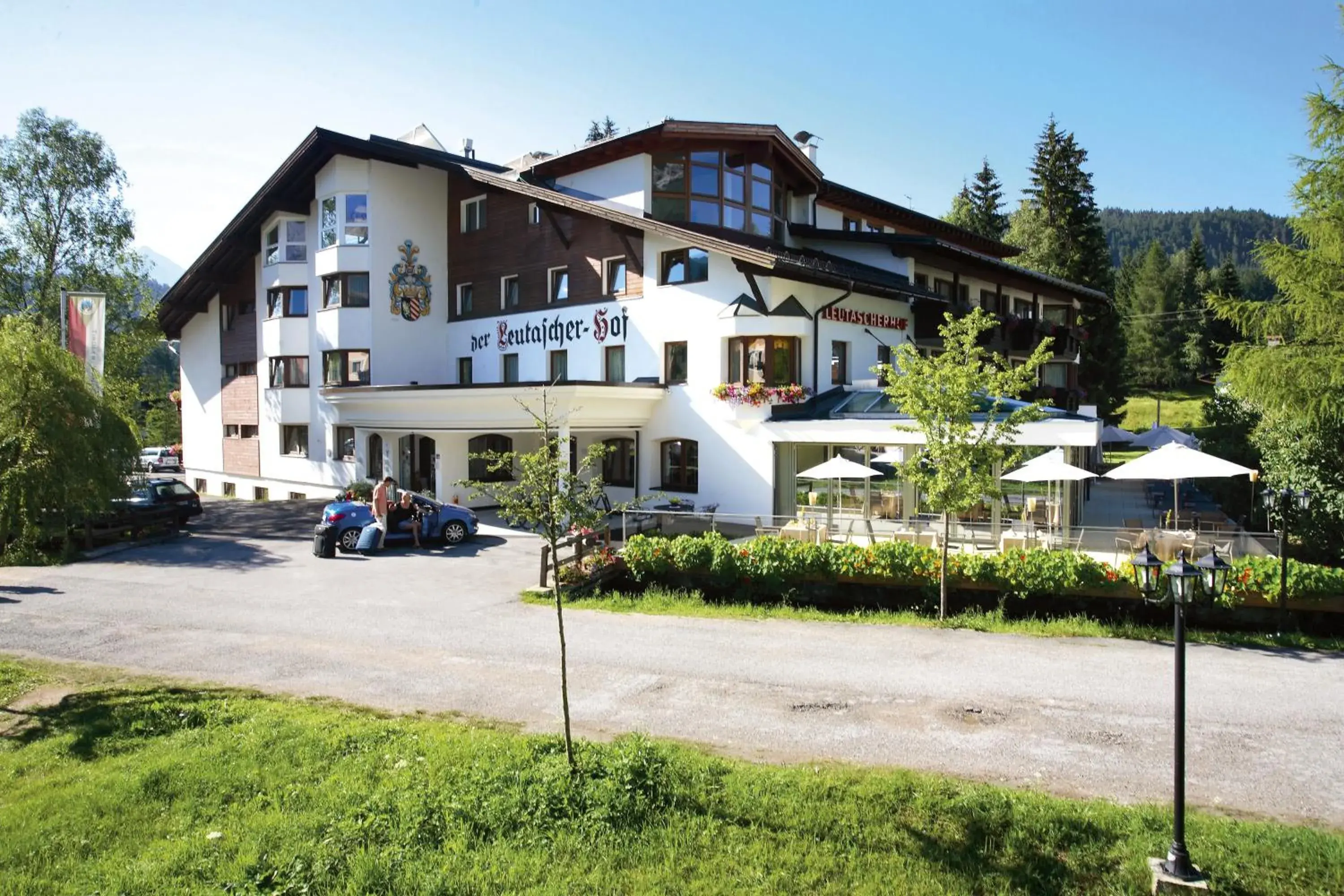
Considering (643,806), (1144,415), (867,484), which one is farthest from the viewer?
(1144,415)

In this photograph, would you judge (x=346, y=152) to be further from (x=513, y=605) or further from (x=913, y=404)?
(x=913, y=404)

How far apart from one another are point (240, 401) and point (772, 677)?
31.3 meters

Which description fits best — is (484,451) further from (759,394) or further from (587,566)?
(587,566)

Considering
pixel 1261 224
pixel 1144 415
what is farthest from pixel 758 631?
pixel 1261 224

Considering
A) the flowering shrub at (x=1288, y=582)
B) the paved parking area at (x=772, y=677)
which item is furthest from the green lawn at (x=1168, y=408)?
the paved parking area at (x=772, y=677)

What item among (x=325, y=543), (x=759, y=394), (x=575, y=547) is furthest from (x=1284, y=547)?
(x=325, y=543)

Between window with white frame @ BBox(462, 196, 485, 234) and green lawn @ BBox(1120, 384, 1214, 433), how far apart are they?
50.5 m

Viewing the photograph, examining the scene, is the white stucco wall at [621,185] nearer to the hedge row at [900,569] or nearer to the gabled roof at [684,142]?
the gabled roof at [684,142]

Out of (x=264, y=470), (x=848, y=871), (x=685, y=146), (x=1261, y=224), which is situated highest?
(x=1261, y=224)

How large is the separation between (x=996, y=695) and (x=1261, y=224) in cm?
23144

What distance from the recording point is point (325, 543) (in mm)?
19578

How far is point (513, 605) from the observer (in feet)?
48.2

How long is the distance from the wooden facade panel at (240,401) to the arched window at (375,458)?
7294 mm

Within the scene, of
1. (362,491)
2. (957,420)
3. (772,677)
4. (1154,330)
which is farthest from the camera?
(1154,330)
